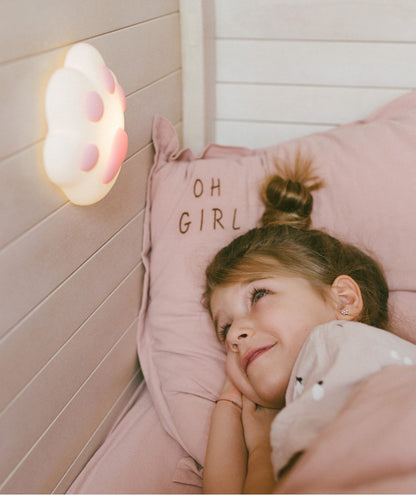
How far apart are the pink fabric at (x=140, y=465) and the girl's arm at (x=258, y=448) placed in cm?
13

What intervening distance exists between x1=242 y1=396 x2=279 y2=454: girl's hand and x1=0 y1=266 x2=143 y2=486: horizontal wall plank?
0.30 m

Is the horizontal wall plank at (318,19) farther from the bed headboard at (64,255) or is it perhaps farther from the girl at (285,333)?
the girl at (285,333)

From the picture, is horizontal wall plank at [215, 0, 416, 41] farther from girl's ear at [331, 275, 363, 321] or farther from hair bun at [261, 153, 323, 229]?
girl's ear at [331, 275, 363, 321]

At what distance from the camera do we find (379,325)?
1.01 m

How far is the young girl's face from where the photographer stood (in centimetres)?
87

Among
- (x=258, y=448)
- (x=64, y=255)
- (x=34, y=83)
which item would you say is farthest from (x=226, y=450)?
(x=34, y=83)

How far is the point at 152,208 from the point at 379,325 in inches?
21.3

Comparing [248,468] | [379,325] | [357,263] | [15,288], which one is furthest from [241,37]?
[248,468]

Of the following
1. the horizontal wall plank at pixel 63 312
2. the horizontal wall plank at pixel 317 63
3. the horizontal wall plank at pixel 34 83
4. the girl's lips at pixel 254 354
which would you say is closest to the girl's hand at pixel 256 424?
the girl's lips at pixel 254 354

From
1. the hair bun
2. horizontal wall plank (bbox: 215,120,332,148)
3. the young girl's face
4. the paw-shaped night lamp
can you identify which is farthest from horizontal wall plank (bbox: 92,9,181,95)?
the young girl's face

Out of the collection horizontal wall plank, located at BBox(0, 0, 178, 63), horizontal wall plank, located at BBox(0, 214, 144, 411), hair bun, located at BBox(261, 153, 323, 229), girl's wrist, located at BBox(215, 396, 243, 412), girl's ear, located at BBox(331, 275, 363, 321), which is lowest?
girl's wrist, located at BBox(215, 396, 243, 412)

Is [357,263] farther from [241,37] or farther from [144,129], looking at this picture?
[241,37]

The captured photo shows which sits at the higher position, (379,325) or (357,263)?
(357,263)

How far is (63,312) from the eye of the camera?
2.79 ft
